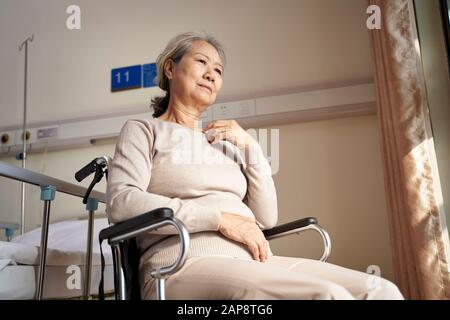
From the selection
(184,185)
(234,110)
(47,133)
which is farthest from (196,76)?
(47,133)

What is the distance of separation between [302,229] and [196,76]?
620 millimetres

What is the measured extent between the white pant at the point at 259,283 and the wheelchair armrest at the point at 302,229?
9.7 inches

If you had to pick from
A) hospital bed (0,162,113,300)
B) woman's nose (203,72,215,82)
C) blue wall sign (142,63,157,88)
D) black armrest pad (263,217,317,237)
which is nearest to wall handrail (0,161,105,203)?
hospital bed (0,162,113,300)

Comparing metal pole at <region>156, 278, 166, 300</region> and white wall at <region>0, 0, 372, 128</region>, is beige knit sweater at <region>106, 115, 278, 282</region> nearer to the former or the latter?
metal pole at <region>156, 278, 166, 300</region>

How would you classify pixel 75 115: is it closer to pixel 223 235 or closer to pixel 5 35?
pixel 5 35

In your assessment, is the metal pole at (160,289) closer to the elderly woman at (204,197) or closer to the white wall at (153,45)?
the elderly woman at (204,197)

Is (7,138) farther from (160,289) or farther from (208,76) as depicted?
(160,289)

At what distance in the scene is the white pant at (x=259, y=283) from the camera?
0.86m

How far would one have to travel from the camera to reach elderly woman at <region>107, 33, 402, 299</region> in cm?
92

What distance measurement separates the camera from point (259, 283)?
2.89 ft

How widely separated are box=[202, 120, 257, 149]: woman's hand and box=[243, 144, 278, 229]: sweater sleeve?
36mm

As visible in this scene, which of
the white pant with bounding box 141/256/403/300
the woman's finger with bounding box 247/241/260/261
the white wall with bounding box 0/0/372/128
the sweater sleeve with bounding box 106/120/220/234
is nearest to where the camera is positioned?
the white pant with bounding box 141/256/403/300

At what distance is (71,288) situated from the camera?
68.5 inches
